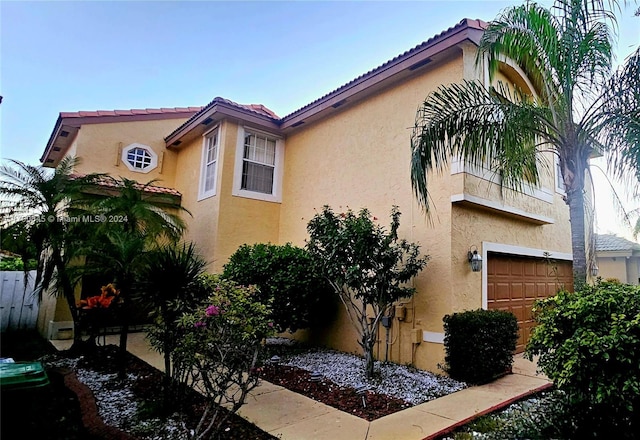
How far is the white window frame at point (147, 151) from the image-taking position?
44.9 ft

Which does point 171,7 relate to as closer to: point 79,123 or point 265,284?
point 79,123

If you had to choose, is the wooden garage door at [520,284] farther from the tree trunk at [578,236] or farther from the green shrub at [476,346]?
the tree trunk at [578,236]

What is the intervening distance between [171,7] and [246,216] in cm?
598

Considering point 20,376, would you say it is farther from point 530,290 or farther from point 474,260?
point 530,290

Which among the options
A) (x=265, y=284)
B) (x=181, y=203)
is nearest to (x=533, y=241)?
(x=265, y=284)

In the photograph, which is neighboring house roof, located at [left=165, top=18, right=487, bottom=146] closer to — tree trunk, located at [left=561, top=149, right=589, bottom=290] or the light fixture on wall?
tree trunk, located at [left=561, top=149, right=589, bottom=290]

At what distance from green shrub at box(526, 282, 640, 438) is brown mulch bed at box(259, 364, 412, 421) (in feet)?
7.45

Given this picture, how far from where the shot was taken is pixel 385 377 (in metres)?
7.20

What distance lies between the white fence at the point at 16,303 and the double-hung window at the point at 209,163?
232 inches

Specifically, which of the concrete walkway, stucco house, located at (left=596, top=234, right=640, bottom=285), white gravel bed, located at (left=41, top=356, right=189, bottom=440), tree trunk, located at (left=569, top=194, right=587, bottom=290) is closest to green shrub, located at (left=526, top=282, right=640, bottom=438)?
the concrete walkway

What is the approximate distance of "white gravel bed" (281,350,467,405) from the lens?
6.48 meters

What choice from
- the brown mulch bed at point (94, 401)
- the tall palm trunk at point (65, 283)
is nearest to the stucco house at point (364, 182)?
the brown mulch bed at point (94, 401)

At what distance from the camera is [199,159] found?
12891 mm

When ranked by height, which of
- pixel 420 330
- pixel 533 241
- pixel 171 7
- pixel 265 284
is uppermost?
pixel 171 7
